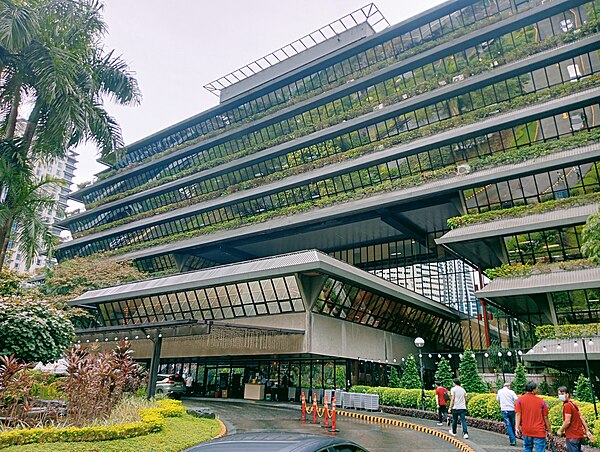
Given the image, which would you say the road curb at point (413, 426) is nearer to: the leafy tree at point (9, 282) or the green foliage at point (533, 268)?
the green foliage at point (533, 268)

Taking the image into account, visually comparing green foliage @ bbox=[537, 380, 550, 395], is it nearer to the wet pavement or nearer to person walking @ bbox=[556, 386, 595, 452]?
the wet pavement

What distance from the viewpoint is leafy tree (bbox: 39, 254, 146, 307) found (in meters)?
40.1

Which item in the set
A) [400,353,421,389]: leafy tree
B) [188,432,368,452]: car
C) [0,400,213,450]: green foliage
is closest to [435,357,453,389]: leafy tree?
[400,353,421,389]: leafy tree

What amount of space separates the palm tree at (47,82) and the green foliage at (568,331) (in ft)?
74.5

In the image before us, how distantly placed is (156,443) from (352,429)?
7600mm

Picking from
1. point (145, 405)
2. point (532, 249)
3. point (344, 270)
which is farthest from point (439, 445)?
point (532, 249)

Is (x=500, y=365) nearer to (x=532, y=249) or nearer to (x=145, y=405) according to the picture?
(x=532, y=249)

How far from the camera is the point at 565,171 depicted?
2656cm

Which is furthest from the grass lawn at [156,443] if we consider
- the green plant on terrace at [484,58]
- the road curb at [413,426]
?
the green plant on terrace at [484,58]

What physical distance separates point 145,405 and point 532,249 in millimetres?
21954

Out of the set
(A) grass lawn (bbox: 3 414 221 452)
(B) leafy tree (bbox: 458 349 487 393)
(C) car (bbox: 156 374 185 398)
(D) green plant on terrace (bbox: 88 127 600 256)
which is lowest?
(A) grass lawn (bbox: 3 414 221 452)

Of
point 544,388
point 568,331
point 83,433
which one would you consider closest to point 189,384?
point 544,388

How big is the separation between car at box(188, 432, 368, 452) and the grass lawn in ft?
23.6

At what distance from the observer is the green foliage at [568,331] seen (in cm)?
2141
